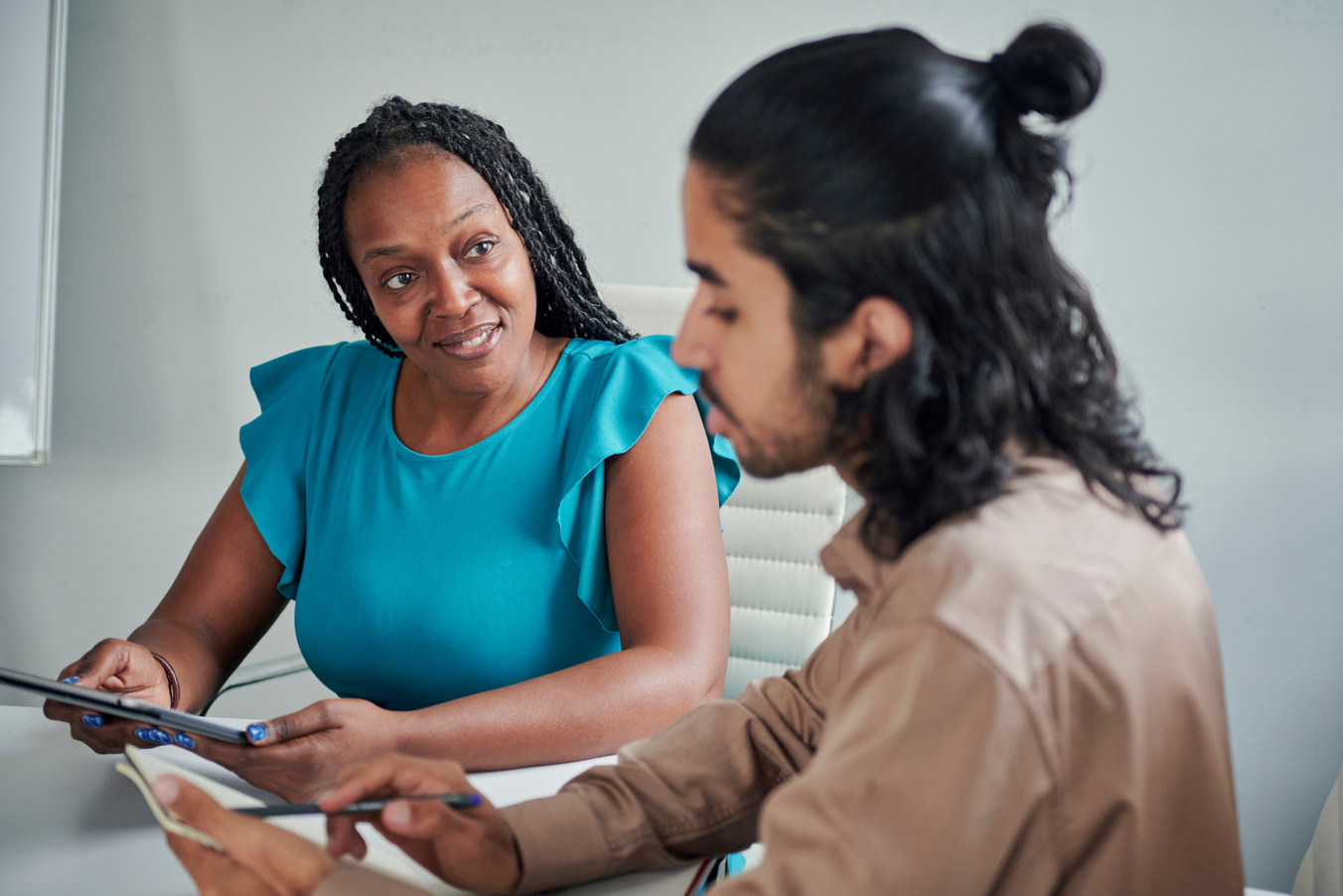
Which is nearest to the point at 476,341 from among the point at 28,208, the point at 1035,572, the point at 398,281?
the point at 398,281

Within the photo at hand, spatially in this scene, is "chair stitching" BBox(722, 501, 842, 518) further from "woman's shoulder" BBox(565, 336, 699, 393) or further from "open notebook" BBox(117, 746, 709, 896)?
"open notebook" BBox(117, 746, 709, 896)

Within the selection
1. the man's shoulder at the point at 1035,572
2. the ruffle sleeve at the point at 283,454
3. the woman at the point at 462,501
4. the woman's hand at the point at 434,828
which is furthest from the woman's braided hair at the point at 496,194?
the man's shoulder at the point at 1035,572

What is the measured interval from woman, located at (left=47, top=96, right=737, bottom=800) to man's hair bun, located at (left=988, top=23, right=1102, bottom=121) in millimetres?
615

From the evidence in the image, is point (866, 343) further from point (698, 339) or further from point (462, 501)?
point (462, 501)

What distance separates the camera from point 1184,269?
5.82ft

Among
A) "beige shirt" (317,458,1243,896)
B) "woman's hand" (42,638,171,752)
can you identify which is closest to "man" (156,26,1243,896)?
"beige shirt" (317,458,1243,896)

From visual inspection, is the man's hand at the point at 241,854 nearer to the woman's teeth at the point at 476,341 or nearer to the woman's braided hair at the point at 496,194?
the woman's teeth at the point at 476,341

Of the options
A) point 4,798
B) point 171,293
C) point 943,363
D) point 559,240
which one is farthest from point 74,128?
point 943,363

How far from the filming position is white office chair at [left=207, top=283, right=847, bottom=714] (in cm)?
152

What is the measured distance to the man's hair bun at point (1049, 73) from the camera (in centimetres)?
57

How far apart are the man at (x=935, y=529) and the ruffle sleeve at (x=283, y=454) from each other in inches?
25.8

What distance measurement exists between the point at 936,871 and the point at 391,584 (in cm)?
82

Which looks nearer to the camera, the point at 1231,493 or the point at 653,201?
the point at 1231,493

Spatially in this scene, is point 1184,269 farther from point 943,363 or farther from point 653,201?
point 943,363
